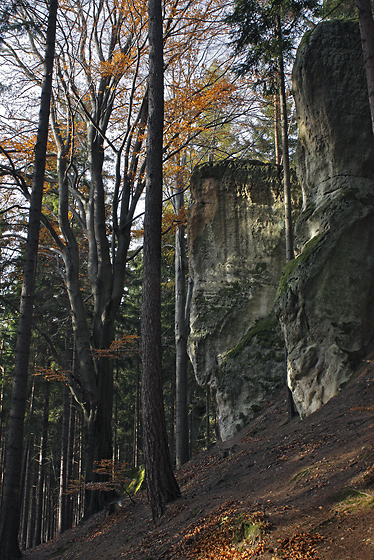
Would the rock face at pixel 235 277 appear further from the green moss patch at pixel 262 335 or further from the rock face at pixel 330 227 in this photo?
the rock face at pixel 330 227

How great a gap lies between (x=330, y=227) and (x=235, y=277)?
15.7 ft

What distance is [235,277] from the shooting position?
1356 centimetres

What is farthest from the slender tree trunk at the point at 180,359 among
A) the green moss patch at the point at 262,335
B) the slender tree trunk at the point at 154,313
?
the slender tree trunk at the point at 154,313

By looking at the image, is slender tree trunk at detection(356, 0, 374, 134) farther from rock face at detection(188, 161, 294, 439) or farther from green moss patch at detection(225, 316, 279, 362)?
green moss patch at detection(225, 316, 279, 362)

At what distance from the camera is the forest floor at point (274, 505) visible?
13.2 feet

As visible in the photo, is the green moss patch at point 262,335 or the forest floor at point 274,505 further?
the green moss patch at point 262,335

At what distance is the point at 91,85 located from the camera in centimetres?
1245

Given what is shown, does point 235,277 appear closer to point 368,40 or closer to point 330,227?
point 330,227

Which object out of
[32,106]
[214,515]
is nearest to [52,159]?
[32,106]

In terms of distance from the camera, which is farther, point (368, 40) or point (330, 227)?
point (330, 227)

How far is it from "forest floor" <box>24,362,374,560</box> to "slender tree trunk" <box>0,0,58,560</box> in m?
1.20

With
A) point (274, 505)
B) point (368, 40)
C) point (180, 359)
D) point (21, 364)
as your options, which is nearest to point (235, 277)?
point (180, 359)

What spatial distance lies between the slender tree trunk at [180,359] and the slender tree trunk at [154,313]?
15.5 feet

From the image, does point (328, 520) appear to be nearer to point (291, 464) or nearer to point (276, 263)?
point (291, 464)
